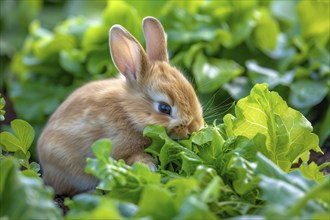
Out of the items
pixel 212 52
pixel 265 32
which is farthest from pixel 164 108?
pixel 265 32

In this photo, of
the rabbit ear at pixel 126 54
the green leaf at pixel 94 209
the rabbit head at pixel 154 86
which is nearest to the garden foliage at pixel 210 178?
the green leaf at pixel 94 209

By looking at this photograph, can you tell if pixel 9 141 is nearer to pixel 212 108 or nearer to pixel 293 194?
pixel 293 194

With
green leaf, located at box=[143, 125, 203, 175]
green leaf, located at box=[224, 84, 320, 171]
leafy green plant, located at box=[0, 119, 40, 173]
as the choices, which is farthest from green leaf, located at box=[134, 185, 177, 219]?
leafy green plant, located at box=[0, 119, 40, 173]

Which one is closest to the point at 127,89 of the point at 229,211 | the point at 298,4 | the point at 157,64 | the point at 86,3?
the point at 157,64

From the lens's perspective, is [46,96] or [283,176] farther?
[46,96]

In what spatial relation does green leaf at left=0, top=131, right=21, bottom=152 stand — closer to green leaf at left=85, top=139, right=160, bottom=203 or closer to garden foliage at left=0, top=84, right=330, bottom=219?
garden foliage at left=0, top=84, right=330, bottom=219

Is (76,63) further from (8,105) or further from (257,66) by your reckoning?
(257,66)

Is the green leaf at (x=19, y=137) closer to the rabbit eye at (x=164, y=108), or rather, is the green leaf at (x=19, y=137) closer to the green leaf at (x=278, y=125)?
the rabbit eye at (x=164, y=108)
